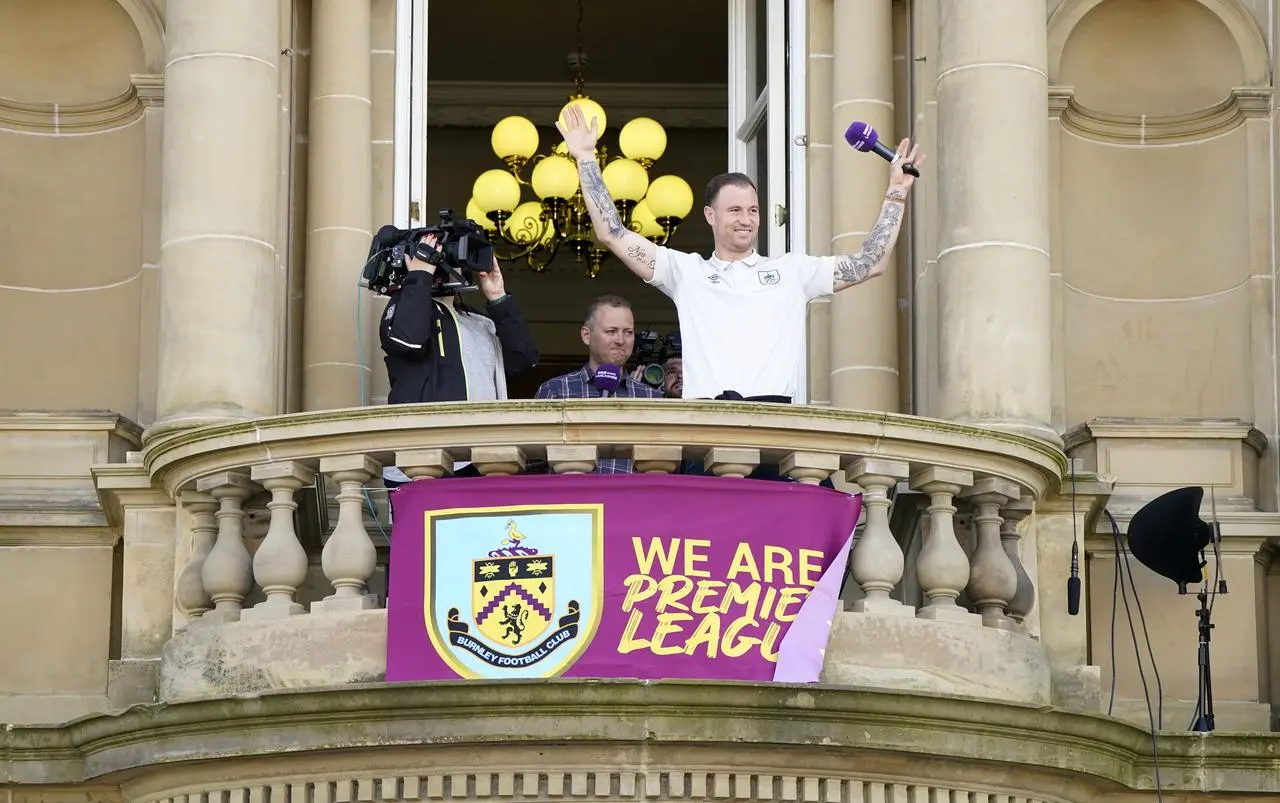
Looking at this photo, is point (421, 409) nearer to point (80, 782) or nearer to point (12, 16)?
point (80, 782)

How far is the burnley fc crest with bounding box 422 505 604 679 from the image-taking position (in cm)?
1499

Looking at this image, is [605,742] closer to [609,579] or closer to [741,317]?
[609,579]

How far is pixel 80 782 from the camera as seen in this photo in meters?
16.0

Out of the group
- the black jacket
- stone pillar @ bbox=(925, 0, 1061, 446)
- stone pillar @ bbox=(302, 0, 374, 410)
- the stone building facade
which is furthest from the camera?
stone pillar @ bbox=(302, 0, 374, 410)

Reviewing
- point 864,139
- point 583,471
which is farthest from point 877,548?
point 864,139

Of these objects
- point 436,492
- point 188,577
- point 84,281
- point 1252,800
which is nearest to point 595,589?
point 436,492

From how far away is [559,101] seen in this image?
2538 cm

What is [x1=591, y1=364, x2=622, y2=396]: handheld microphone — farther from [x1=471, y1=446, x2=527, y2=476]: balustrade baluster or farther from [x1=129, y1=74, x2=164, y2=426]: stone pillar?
[x1=129, y1=74, x2=164, y2=426]: stone pillar

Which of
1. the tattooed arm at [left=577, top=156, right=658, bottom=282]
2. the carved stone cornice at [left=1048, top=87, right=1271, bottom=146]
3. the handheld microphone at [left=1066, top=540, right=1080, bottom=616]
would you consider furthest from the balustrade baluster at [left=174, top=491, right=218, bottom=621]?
the carved stone cornice at [left=1048, top=87, right=1271, bottom=146]

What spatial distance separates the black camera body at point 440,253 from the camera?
53.8 ft

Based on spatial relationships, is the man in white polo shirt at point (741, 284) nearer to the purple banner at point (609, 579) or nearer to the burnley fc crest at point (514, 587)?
the purple banner at point (609, 579)

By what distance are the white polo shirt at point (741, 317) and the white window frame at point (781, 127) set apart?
70.6 inches

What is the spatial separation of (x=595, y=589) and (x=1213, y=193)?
5.21 metres

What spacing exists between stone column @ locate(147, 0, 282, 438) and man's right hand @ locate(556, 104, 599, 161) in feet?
7.05
